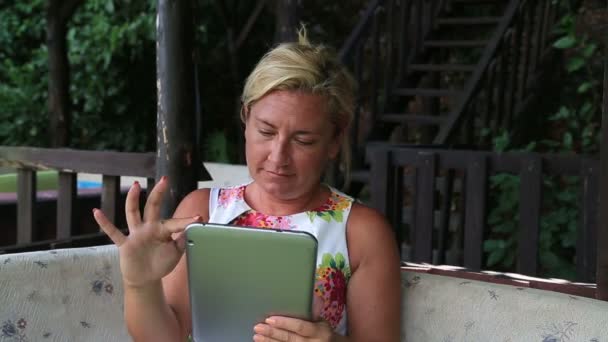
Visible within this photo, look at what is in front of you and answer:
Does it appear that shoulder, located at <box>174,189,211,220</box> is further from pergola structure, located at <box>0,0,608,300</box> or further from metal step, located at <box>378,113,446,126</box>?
metal step, located at <box>378,113,446,126</box>

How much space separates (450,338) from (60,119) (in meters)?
4.53

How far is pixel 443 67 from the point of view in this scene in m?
5.81

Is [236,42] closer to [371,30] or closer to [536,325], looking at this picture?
[371,30]

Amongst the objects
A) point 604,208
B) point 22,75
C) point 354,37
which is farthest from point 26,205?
point 22,75

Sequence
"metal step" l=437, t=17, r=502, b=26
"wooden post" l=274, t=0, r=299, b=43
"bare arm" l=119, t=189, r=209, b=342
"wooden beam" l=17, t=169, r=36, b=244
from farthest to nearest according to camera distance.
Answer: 1. "metal step" l=437, t=17, r=502, b=26
2. "wooden post" l=274, t=0, r=299, b=43
3. "wooden beam" l=17, t=169, r=36, b=244
4. "bare arm" l=119, t=189, r=209, b=342

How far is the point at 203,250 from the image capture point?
1418 millimetres

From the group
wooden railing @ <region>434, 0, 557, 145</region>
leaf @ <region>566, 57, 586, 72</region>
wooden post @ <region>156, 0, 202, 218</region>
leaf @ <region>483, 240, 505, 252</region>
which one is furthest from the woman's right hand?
leaf @ <region>566, 57, 586, 72</region>

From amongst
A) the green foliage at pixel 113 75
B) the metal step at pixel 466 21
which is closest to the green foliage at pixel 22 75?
the green foliage at pixel 113 75

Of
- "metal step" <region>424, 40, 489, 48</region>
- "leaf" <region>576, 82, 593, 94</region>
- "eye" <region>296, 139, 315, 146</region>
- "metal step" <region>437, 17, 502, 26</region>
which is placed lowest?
"eye" <region>296, 139, 315, 146</region>

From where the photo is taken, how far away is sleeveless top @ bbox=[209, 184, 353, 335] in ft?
5.50

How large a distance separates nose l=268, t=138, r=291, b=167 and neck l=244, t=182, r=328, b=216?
6.0 inches

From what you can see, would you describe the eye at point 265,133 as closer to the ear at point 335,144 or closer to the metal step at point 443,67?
the ear at point 335,144

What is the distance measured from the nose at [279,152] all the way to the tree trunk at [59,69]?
14.1 ft

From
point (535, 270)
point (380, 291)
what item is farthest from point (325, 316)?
point (535, 270)
